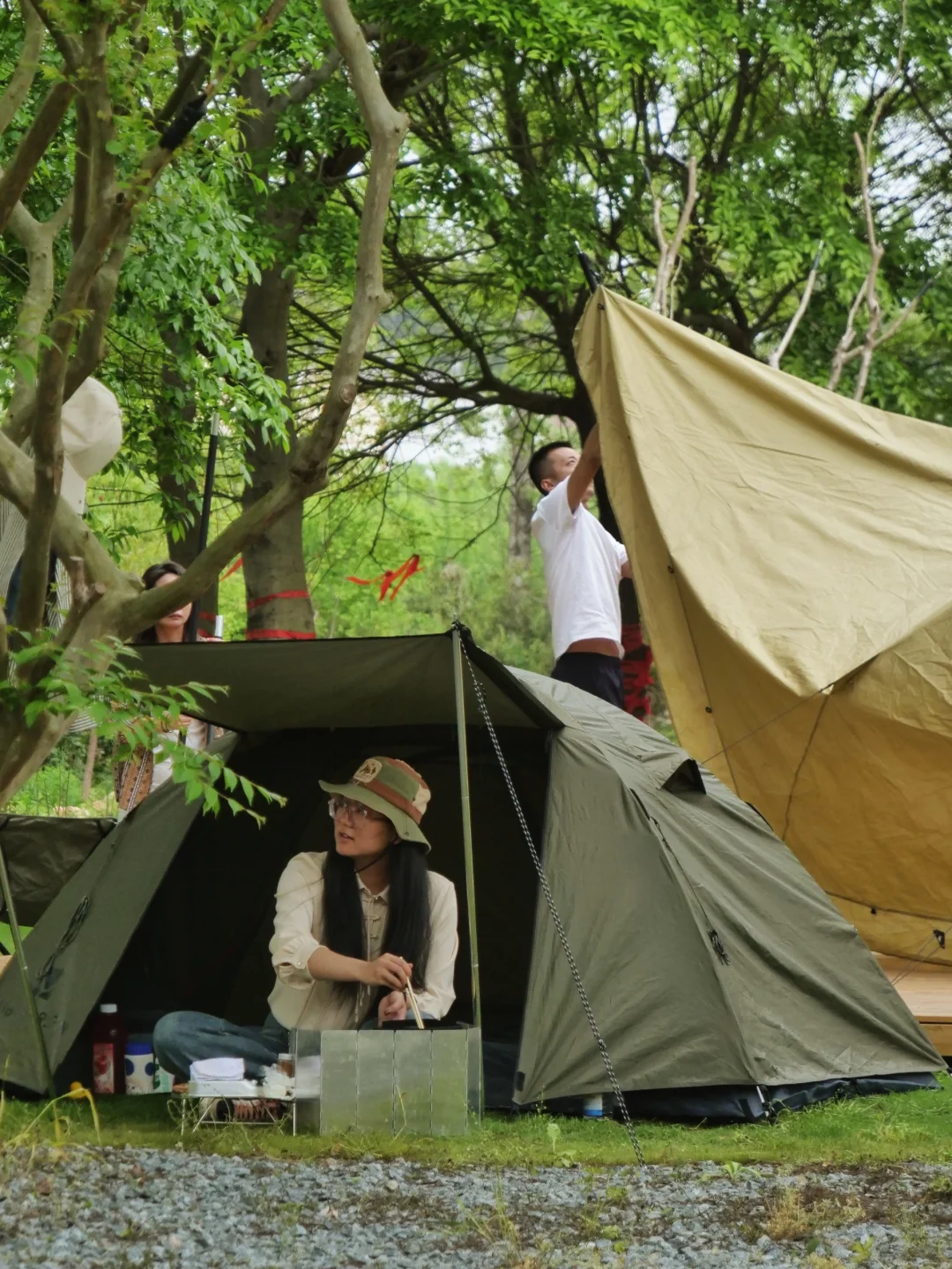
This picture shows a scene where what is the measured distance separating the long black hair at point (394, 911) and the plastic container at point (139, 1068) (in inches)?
32.8

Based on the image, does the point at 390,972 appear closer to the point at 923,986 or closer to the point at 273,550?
the point at 923,986

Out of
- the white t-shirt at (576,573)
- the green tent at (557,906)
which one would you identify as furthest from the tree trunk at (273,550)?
the green tent at (557,906)

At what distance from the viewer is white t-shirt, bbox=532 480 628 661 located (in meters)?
6.63

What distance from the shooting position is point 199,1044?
4.85m

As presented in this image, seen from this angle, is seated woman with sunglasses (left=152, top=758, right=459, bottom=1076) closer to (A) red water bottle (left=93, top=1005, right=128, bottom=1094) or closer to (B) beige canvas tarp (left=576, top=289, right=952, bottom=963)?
(A) red water bottle (left=93, top=1005, right=128, bottom=1094)

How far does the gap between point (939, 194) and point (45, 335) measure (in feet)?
39.1

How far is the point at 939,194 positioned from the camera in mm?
14000

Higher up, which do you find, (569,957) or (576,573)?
(576,573)

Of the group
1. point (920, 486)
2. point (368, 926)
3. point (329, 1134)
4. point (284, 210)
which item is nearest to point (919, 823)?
point (920, 486)

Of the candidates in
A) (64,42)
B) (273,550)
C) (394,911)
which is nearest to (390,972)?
(394,911)

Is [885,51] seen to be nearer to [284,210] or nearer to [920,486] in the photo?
[284,210]

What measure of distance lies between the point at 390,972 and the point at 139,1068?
3.85ft

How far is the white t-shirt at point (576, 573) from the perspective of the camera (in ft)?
21.8

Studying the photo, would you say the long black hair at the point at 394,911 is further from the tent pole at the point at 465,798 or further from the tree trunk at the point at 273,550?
the tree trunk at the point at 273,550
